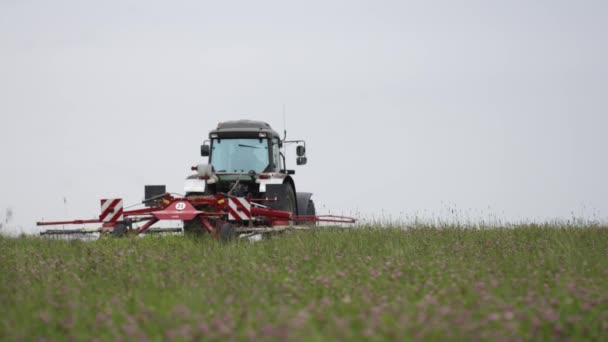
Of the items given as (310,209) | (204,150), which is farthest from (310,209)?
(204,150)

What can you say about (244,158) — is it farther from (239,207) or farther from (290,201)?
(239,207)

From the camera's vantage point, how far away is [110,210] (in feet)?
49.8

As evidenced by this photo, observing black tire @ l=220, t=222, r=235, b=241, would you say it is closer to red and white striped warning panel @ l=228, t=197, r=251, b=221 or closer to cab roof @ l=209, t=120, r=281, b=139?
red and white striped warning panel @ l=228, t=197, r=251, b=221

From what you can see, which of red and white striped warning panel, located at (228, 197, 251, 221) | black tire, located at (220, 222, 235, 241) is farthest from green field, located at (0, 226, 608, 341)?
red and white striped warning panel, located at (228, 197, 251, 221)

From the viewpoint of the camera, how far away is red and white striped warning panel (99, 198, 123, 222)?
15.1m

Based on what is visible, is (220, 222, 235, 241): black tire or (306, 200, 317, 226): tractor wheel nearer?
(220, 222, 235, 241): black tire

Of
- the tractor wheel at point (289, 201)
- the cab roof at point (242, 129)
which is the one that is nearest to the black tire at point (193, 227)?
the tractor wheel at point (289, 201)

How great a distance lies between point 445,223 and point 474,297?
35.3 ft

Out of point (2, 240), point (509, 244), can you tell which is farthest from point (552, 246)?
point (2, 240)

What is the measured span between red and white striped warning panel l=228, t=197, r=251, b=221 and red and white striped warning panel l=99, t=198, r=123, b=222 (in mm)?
2358

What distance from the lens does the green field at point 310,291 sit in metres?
5.26

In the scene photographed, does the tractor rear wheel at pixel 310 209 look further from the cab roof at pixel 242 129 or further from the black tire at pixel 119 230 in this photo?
the black tire at pixel 119 230

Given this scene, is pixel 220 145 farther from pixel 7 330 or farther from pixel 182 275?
pixel 7 330

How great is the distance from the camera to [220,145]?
17.3 meters
